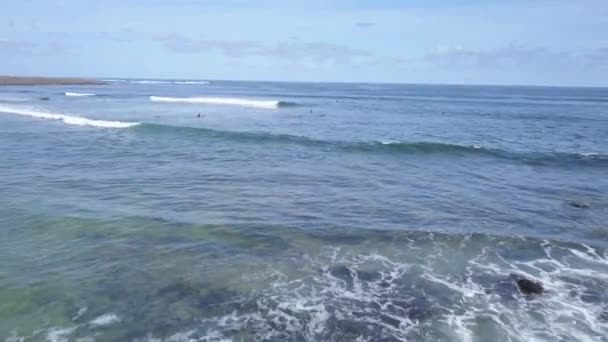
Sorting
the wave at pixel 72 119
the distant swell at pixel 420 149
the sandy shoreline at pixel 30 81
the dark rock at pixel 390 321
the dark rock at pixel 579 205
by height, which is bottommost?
the dark rock at pixel 390 321

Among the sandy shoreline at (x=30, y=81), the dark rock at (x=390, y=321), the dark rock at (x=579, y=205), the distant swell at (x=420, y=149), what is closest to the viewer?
the dark rock at (x=390, y=321)

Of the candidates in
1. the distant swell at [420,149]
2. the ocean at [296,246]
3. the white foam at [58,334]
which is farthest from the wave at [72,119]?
the white foam at [58,334]

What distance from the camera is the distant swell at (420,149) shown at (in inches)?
1102

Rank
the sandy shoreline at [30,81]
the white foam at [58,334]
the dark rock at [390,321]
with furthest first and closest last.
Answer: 1. the sandy shoreline at [30,81]
2. the dark rock at [390,321]
3. the white foam at [58,334]

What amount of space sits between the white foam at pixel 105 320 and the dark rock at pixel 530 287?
9.14 metres

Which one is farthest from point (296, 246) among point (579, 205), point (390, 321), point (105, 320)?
point (579, 205)

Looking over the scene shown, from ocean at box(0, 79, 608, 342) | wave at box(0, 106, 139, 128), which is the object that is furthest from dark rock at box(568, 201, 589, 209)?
wave at box(0, 106, 139, 128)

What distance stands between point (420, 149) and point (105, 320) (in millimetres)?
24351

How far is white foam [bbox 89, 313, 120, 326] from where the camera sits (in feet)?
30.1

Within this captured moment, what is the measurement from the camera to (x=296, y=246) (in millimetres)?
13336

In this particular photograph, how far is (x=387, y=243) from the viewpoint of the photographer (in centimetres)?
1372

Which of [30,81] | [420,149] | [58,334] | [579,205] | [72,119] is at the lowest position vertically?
[58,334]

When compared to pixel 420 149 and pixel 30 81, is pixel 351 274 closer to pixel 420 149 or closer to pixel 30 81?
pixel 420 149

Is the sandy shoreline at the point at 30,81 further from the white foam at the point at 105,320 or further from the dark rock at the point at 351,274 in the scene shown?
the dark rock at the point at 351,274
